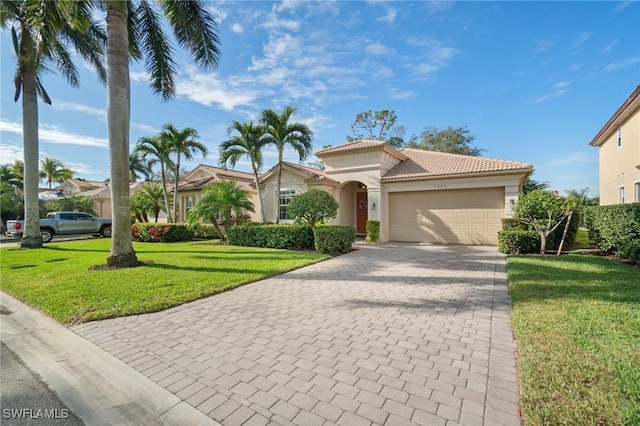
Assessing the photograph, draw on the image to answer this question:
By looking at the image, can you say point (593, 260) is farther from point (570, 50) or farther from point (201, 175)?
point (201, 175)

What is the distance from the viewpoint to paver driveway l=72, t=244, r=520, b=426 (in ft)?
8.39

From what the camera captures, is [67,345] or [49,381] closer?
[49,381]

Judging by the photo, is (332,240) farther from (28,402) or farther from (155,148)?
(155,148)

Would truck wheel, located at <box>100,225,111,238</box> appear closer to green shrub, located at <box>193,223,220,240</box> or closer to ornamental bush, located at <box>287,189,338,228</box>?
green shrub, located at <box>193,223,220,240</box>

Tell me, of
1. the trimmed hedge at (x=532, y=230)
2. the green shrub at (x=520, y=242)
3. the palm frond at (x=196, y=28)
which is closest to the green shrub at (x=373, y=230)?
the trimmed hedge at (x=532, y=230)

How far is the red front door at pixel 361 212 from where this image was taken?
18422 millimetres

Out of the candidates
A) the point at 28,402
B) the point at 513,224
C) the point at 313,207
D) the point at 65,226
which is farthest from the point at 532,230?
the point at 65,226

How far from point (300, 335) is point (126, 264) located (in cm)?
734

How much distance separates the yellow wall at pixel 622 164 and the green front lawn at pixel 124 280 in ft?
51.3

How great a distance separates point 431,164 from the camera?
53.5 ft

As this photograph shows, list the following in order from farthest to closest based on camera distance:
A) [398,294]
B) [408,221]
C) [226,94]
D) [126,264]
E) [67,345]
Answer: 1. [408,221]
2. [226,94]
3. [126,264]
4. [398,294]
5. [67,345]

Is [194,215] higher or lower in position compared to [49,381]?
higher

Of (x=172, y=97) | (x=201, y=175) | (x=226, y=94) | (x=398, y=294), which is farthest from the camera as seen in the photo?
(x=201, y=175)

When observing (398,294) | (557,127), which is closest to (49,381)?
(398,294)
